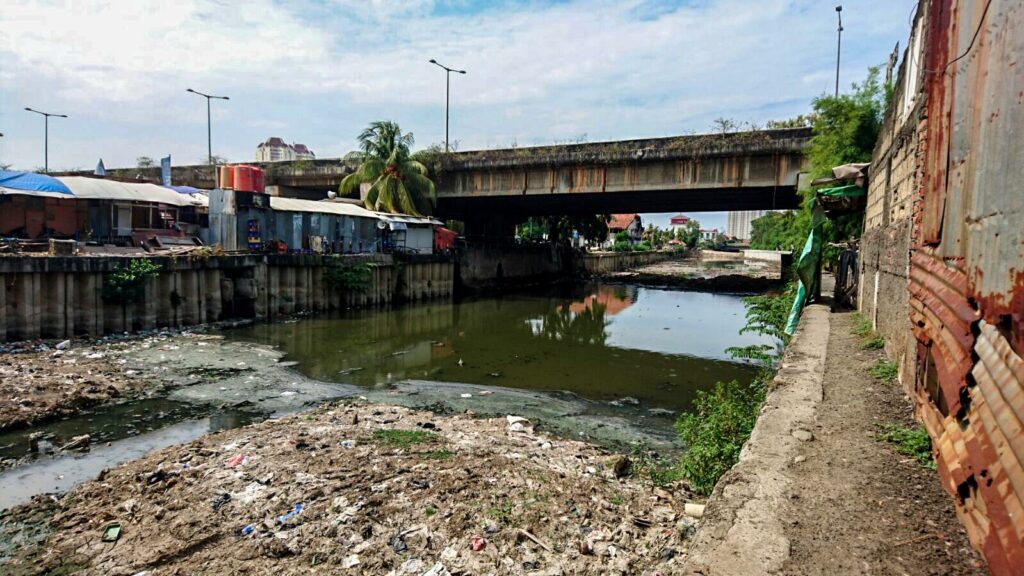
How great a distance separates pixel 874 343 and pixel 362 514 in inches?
276

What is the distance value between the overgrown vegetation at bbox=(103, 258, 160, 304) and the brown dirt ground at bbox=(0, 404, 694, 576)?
411 inches

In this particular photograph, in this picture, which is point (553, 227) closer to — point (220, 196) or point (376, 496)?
Result: point (220, 196)

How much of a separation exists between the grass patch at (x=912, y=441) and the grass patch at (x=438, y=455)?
425 centimetres

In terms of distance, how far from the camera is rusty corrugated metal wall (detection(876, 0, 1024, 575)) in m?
2.03

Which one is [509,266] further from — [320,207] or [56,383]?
[56,383]

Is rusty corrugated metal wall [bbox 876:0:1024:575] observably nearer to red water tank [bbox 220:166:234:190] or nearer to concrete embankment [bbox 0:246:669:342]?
concrete embankment [bbox 0:246:669:342]

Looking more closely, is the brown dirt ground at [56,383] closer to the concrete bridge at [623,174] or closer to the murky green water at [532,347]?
the murky green water at [532,347]

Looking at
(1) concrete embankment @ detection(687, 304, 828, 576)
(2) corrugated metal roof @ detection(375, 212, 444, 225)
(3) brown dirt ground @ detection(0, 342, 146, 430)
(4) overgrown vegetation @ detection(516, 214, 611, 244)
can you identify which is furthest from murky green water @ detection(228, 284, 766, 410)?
(4) overgrown vegetation @ detection(516, 214, 611, 244)

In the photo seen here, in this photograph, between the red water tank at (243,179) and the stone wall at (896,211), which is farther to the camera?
the red water tank at (243,179)

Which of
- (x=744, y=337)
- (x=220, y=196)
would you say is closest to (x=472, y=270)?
(x=220, y=196)

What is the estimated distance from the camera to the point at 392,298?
989 inches

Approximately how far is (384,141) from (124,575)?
1063 inches

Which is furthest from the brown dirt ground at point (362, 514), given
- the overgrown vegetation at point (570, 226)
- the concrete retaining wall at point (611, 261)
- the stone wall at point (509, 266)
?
the concrete retaining wall at point (611, 261)

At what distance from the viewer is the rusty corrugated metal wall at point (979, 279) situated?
80.0 inches
